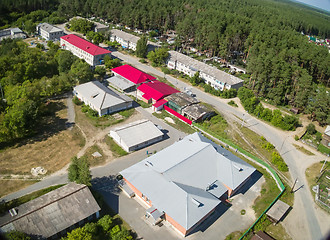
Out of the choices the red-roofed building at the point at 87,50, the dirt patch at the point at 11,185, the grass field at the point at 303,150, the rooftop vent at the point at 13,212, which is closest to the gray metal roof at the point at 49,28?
the red-roofed building at the point at 87,50

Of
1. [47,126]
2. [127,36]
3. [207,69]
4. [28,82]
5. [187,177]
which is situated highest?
[207,69]

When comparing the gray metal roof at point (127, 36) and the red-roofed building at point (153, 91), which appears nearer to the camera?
the red-roofed building at point (153, 91)

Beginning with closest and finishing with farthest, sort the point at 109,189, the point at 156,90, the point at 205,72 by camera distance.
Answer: the point at 109,189 < the point at 156,90 < the point at 205,72

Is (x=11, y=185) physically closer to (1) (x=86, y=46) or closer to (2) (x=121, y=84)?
(2) (x=121, y=84)

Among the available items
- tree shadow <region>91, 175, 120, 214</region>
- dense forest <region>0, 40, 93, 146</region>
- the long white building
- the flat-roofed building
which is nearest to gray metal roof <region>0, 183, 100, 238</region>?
tree shadow <region>91, 175, 120, 214</region>

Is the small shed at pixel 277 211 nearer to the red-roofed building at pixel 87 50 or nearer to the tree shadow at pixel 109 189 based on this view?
the tree shadow at pixel 109 189

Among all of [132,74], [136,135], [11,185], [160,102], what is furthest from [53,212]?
[132,74]
